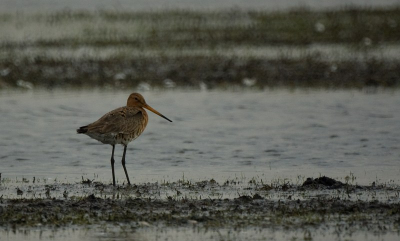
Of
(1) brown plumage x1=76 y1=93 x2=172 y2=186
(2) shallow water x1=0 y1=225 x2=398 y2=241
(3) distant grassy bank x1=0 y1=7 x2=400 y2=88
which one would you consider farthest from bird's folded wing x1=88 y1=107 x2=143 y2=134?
(3) distant grassy bank x1=0 y1=7 x2=400 y2=88

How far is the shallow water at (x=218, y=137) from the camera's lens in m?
11.3

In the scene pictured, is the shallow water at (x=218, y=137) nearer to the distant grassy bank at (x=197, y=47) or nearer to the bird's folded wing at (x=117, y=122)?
the bird's folded wing at (x=117, y=122)

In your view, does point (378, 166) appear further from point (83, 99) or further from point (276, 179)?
point (83, 99)

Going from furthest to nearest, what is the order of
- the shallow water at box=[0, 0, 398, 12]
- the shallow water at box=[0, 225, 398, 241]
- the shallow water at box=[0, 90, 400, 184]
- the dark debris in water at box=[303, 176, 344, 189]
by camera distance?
the shallow water at box=[0, 0, 398, 12] → the shallow water at box=[0, 90, 400, 184] → the dark debris in water at box=[303, 176, 344, 189] → the shallow water at box=[0, 225, 398, 241]

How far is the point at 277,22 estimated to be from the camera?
27359mm

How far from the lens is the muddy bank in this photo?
771 cm

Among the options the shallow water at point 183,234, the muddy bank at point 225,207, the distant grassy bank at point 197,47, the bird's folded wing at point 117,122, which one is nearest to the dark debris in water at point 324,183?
the muddy bank at point 225,207

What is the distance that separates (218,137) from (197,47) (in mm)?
9418

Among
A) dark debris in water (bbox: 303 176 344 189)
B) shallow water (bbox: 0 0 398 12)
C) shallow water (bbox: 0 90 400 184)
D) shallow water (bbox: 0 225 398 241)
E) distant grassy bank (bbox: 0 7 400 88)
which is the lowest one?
shallow water (bbox: 0 225 398 241)

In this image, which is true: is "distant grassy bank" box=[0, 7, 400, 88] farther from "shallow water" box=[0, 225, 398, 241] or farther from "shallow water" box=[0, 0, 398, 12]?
"shallow water" box=[0, 225, 398, 241]

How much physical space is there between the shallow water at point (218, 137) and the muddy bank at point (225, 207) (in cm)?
102

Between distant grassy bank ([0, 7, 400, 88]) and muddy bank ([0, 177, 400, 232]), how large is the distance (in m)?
9.50

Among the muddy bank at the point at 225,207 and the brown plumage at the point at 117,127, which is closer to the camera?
the muddy bank at the point at 225,207

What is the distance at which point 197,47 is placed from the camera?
23312 mm
